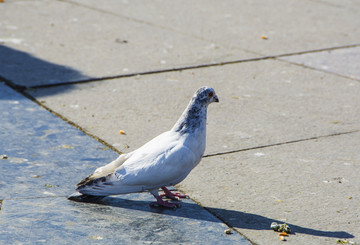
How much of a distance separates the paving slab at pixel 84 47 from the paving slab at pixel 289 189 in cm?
248

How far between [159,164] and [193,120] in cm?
37

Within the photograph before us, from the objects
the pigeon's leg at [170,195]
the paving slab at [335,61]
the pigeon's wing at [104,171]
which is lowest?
the pigeon's leg at [170,195]

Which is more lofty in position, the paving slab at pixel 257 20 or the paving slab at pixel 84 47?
the paving slab at pixel 257 20

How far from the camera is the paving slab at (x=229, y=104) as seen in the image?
17.1 feet

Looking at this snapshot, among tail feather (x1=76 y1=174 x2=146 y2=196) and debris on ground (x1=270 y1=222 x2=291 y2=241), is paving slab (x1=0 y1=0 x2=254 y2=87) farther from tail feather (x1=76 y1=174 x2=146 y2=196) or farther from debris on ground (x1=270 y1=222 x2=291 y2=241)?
debris on ground (x1=270 y1=222 x2=291 y2=241)

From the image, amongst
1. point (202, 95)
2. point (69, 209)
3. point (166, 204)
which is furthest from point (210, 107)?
point (69, 209)

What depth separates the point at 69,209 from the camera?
3.84 meters

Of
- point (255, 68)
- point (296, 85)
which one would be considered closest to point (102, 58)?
point (255, 68)

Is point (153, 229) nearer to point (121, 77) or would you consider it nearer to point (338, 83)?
point (121, 77)

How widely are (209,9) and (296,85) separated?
11.5 ft

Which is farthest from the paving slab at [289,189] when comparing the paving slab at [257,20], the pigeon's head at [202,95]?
the paving slab at [257,20]

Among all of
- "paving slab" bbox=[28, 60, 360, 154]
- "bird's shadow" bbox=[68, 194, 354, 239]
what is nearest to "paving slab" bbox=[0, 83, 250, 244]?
"bird's shadow" bbox=[68, 194, 354, 239]

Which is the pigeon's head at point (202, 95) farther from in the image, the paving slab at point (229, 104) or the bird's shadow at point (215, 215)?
the paving slab at point (229, 104)

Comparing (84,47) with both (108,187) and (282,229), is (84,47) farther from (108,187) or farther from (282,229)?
(282,229)
